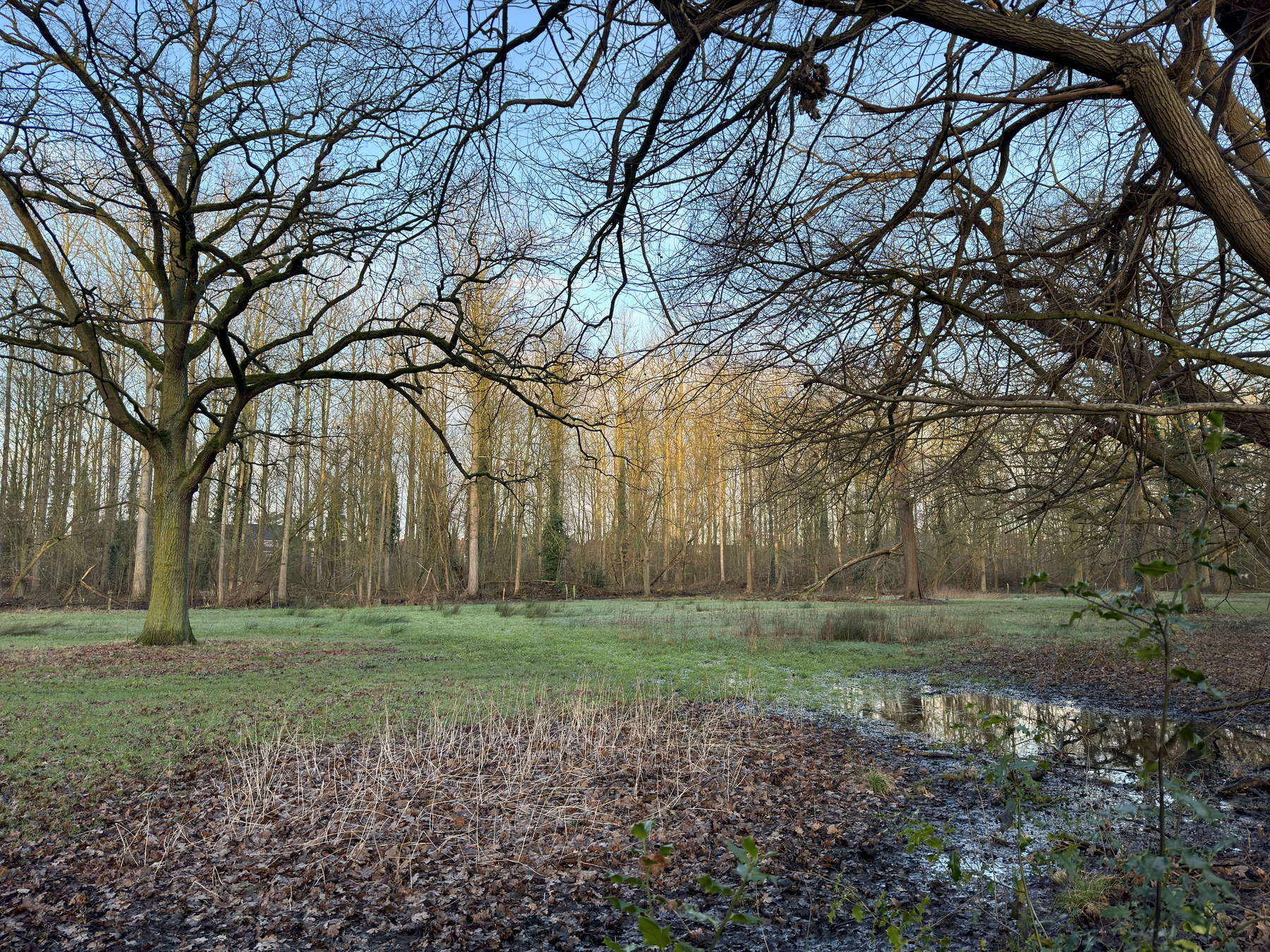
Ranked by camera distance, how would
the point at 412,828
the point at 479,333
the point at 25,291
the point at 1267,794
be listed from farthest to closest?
the point at 25,291 → the point at 479,333 → the point at 1267,794 → the point at 412,828

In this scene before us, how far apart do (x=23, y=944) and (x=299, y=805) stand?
5.33ft

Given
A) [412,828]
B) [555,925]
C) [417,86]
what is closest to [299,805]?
[412,828]

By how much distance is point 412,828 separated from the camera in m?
4.47

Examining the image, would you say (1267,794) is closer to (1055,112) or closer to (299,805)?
(1055,112)

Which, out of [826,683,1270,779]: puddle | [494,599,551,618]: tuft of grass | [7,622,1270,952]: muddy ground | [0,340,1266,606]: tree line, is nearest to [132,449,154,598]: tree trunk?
[0,340,1266,606]: tree line

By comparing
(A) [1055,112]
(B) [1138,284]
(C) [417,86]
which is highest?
(A) [1055,112]

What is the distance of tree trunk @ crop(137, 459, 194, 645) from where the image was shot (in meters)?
11.9

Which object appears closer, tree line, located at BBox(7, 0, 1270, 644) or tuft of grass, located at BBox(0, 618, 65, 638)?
tree line, located at BBox(7, 0, 1270, 644)

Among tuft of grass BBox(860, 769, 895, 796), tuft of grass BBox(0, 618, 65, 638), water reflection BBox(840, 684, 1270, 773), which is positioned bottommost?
water reflection BBox(840, 684, 1270, 773)

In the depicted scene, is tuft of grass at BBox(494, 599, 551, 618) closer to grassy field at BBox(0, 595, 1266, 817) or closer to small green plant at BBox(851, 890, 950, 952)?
grassy field at BBox(0, 595, 1266, 817)

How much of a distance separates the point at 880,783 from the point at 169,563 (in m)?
11.3

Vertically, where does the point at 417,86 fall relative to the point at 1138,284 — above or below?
above

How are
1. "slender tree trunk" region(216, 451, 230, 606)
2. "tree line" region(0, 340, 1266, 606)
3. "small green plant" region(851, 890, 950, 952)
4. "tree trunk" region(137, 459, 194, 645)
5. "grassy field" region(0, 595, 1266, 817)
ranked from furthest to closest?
"slender tree trunk" region(216, 451, 230, 606)
"tree line" region(0, 340, 1266, 606)
"tree trunk" region(137, 459, 194, 645)
"grassy field" region(0, 595, 1266, 817)
"small green plant" region(851, 890, 950, 952)

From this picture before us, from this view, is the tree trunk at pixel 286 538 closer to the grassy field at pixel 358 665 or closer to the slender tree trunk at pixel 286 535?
the slender tree trunk at pixel 286 535
